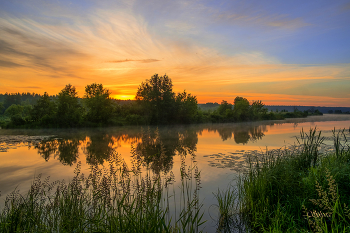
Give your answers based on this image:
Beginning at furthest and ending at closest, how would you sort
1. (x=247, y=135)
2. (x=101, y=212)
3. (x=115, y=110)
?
1. (x=115, y=110)
2. (x=247, y=135)
3. (x=101, y=212)

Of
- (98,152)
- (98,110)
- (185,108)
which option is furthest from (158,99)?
(98,152)

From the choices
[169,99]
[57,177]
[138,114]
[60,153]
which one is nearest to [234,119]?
[169,99]

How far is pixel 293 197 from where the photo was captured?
469 cm

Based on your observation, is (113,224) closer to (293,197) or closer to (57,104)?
(293,197)

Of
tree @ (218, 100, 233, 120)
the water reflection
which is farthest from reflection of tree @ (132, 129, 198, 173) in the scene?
tree @ (218, 100, 233, 120)

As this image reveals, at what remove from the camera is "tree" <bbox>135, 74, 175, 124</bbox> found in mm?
41156

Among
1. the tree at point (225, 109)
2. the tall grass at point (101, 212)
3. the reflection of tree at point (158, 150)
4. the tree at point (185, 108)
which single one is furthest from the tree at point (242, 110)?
the tall grass at point (101, 212)

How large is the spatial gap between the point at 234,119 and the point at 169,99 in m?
20.7

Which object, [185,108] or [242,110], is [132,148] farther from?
[242,110]

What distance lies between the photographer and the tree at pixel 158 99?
41156mm

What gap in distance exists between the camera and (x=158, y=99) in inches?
1636

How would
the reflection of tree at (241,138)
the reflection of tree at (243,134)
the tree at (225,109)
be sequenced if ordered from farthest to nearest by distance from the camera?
the tree at (225,109)
the reflection of tree at (243,134)
the reflection of tree at (241,138)

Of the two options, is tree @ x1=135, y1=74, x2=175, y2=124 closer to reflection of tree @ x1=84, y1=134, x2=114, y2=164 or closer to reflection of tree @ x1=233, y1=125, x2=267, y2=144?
reflection of tree @ x1=233, y1=125, x2=267, y2=144

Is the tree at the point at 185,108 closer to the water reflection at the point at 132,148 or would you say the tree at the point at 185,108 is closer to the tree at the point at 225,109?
the tree at the point at 225,109
